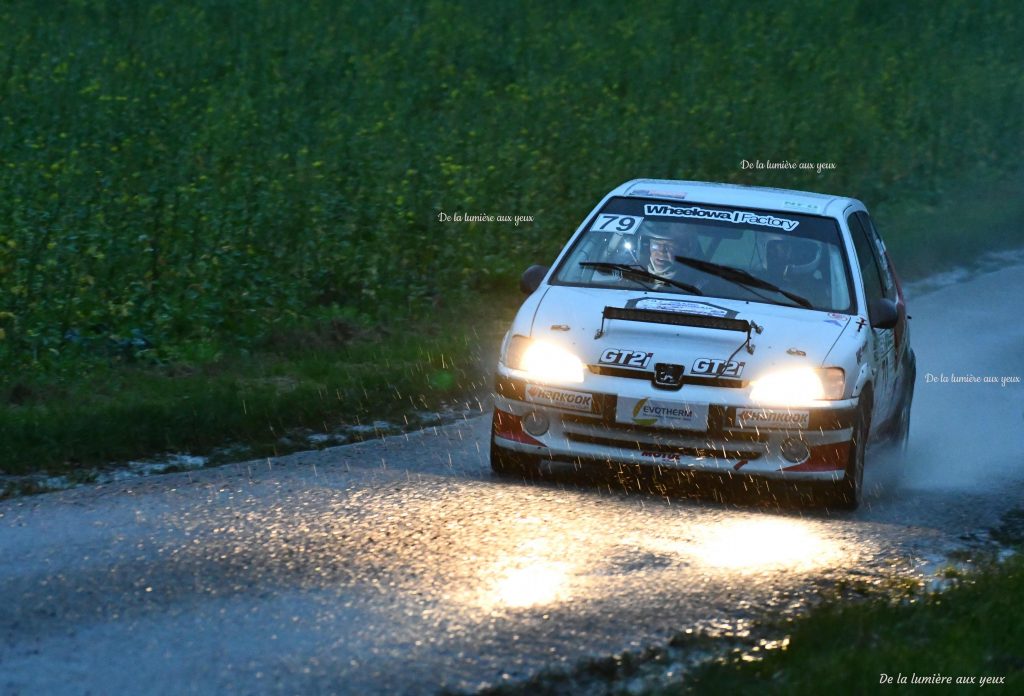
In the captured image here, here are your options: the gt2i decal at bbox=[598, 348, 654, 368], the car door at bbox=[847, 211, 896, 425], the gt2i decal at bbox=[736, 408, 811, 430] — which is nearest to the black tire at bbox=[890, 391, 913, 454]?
the car door at bbox=[847, 211, 896, 425]

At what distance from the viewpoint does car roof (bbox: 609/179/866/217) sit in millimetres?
9664

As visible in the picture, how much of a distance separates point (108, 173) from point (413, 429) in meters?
6.56

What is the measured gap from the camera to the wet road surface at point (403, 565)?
533 cm

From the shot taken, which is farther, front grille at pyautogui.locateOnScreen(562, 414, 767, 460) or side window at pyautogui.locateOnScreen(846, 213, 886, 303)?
side window at pyautogui.locateOnScreen(846, 213, 886, 303)

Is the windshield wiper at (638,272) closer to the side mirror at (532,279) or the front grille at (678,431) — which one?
the side mirror at (532,279)

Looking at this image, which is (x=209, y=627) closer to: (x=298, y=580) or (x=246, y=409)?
(x=298, y=580)

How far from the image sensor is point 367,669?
5230 millimetres

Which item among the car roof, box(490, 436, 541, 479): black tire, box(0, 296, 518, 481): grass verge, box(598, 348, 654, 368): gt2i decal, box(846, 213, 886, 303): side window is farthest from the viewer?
the car roof

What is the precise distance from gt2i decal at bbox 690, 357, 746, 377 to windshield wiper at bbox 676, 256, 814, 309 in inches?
36.9

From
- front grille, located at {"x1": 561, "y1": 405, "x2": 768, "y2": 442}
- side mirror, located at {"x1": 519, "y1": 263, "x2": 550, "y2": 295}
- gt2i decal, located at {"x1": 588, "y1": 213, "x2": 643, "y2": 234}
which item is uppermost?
gt2i decal, located at {"x1": 588, "y1": 213, "x2": 643, "y2": 234}

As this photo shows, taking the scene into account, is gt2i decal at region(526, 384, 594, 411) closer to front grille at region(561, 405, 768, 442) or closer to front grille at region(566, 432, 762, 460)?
front grille at region(561, 405, 768, 442)

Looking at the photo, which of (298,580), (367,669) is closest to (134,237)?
(298,580)

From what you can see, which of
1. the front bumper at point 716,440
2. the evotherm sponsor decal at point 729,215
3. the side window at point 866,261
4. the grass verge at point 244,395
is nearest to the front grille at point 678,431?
the front bumper at point 716,440

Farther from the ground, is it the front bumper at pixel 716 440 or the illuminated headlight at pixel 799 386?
the illuminated headlight at pixel 799 386
